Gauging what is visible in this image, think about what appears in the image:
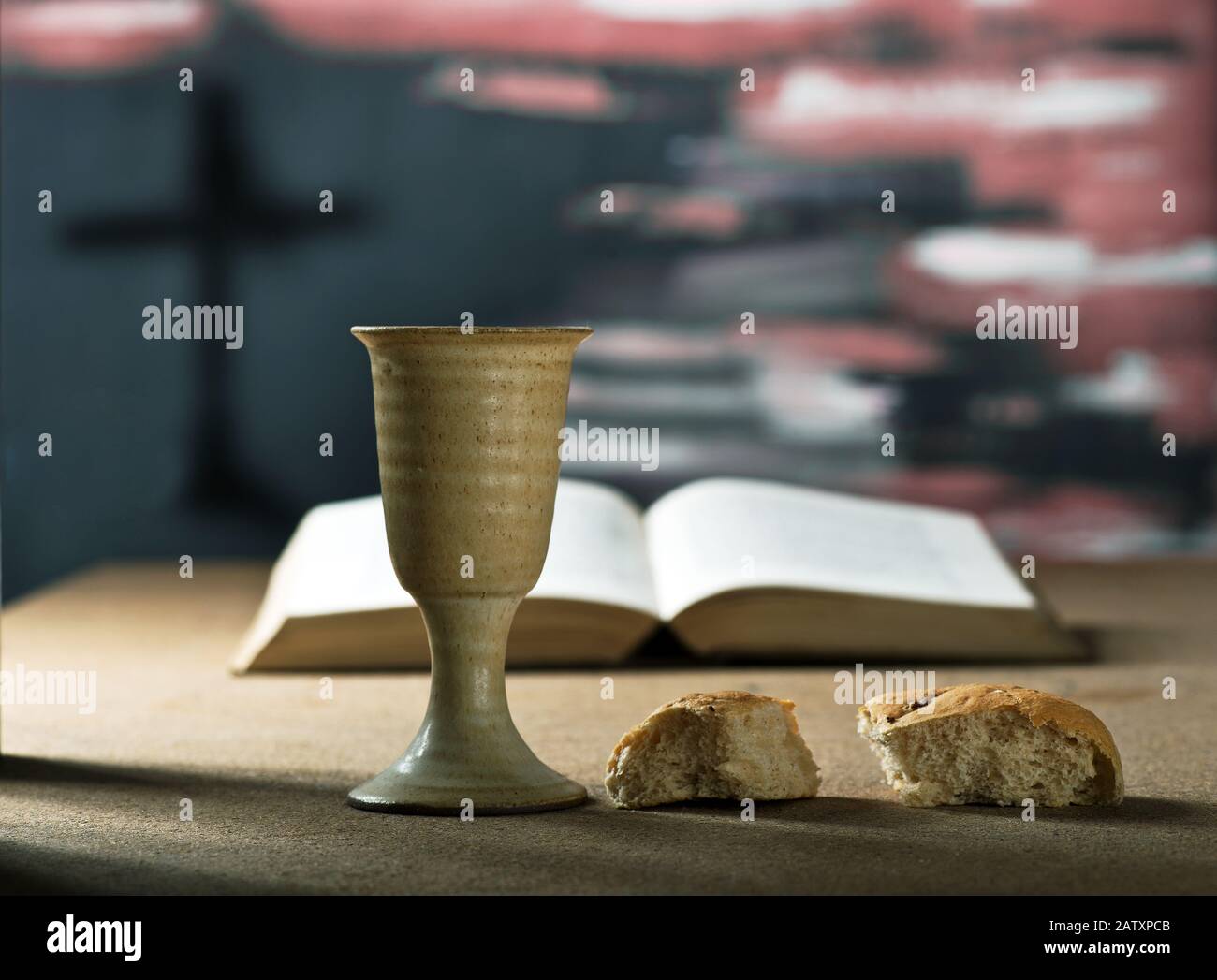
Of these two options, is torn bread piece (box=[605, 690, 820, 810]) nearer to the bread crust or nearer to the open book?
the bread crust

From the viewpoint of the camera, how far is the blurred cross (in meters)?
4.08

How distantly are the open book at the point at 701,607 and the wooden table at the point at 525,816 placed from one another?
0.05 meters

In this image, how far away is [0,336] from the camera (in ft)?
13.3

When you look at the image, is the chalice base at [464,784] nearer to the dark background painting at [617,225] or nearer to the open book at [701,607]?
the open book at [701,607]

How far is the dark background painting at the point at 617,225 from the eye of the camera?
4.07 m

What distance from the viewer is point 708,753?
1.71m

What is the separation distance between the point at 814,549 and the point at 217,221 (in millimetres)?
1919

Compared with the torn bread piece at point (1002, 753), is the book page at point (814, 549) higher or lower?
higher

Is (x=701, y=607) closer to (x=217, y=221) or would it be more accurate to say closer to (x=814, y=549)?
(x=814, y=549)

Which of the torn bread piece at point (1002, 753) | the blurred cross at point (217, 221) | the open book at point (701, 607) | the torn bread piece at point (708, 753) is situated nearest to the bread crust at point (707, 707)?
the torn bread piece at point (708, 753)

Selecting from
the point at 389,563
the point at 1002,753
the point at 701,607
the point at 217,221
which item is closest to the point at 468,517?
the point at 1002,753

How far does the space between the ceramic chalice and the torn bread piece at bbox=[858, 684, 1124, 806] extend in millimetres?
312

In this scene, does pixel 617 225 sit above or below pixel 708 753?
above

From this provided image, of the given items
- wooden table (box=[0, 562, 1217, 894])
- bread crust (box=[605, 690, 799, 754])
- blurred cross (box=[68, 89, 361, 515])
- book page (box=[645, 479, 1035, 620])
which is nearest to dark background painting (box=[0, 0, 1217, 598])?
blurred cross (box=[68, 89, 361, 515])
